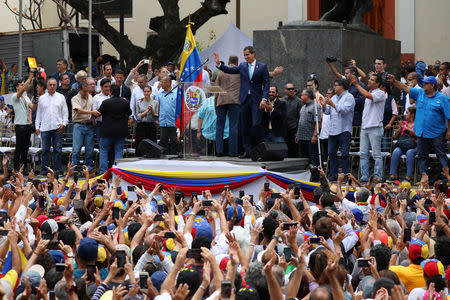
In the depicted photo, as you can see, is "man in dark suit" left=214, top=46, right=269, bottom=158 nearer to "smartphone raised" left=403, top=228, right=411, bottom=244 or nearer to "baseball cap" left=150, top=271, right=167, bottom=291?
"smartphone raised" left=403, top=228, right=411, bottom=244

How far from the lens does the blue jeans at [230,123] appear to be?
49.2 feet

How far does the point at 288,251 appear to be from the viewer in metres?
6.52

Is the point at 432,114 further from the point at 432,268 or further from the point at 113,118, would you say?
the point at 432,268

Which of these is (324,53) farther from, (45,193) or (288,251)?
(288,251)

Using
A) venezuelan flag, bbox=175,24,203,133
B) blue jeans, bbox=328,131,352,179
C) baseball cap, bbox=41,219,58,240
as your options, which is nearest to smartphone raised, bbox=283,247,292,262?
baseball cap, bbox=41,219,58,240

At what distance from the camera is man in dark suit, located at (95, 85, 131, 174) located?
16.0 meters

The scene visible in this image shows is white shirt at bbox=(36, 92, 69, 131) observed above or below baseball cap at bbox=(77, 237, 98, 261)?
above

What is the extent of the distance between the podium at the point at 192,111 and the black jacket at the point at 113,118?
5.19ft

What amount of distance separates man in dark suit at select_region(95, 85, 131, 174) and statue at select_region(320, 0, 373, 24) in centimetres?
478

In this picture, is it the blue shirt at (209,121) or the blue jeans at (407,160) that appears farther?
the blue shirt at (209,121)

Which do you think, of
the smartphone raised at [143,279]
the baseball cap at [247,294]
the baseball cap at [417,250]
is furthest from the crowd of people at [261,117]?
the baseball cap at [247,294]

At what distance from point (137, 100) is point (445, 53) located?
13475mm

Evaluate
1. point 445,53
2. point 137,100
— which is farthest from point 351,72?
point 445,53

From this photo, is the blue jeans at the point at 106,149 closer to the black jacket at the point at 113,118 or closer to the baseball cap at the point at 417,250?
the black jacket at the point at 113,118
